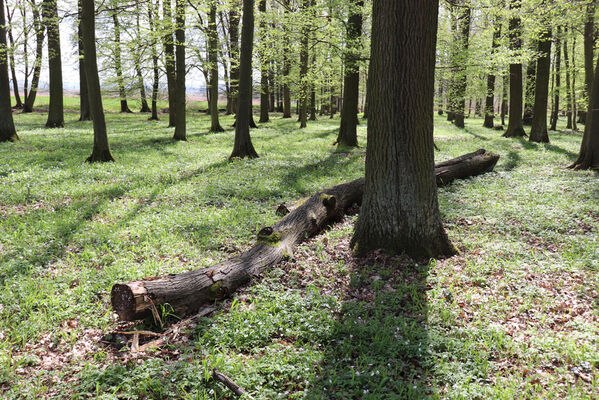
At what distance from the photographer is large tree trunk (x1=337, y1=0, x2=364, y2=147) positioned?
14.2 m

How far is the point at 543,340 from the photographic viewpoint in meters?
3.75

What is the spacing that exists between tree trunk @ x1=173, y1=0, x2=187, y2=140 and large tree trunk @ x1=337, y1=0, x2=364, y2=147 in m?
7.60

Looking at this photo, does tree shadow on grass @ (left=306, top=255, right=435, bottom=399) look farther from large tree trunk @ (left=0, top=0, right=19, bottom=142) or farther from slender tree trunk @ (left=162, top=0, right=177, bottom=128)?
large tree trunk @ (left=0, top=0, right=19, bottom=142)

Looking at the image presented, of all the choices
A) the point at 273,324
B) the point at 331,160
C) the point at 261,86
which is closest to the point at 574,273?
the point at 273,324

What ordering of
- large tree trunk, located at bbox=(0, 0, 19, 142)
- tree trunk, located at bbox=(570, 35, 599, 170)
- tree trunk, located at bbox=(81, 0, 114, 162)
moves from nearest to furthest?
1. tree trunk, located at bbox=(81, 0, 114, 162)
2. tree trunk, located at bbox=(570, 35, 599, 170)
3. large tree trunk, located at bbox=(0, 0, 19, 142)

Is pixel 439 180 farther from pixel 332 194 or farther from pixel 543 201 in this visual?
pixel 332 194

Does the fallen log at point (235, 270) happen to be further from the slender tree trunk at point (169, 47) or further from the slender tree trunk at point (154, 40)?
the slender tree trunk at point (169, 47)

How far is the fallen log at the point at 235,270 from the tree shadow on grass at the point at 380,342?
1.44 m

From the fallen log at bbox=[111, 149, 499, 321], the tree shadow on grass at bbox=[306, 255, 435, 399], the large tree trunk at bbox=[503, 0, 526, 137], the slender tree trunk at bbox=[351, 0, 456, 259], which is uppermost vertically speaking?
the large tree trunk at bbox=[503, 0, 526, 137]

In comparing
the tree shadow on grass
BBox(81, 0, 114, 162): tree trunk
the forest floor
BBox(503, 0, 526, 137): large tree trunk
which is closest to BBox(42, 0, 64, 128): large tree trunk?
BBox(81, 0, 114, 162): tree trunk

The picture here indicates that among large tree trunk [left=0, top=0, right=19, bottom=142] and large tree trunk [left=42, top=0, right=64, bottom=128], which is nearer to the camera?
large tree trunk [left=0, top=0, right=19, bottom=142]

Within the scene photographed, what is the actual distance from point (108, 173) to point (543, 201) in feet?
37.2

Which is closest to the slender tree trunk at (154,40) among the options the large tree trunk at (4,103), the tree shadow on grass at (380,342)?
the large tree trunk at (4,103)

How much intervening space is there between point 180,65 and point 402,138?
1493 centimetres
